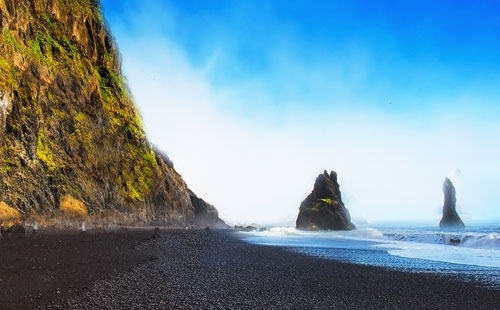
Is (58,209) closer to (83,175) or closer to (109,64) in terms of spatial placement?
(83,175)

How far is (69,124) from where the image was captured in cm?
3875

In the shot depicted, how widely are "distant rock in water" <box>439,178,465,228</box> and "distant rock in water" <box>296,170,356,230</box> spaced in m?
40.0

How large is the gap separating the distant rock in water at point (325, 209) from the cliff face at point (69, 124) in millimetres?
38397

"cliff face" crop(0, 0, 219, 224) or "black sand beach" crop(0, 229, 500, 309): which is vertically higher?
"cliff face" crop(0, 0, 219, 224)

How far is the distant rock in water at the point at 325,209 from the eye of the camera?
77.9 metres

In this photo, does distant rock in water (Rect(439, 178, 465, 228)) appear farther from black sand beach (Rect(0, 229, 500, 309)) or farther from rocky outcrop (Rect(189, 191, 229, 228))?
black sand beach (Rect(0, 229, 500, 309))

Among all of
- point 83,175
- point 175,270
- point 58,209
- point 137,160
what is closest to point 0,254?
point 175,270

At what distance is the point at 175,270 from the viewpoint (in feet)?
42.0

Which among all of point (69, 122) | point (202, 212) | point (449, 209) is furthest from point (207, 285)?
point (449, 209)

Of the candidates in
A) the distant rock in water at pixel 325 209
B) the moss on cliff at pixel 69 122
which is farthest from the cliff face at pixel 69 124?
the distant rock in water at pixel 325 209

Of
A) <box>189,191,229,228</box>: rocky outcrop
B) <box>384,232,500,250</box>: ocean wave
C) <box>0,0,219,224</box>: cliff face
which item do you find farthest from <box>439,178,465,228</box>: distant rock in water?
<box>0,0,219,224</box>: cliff face

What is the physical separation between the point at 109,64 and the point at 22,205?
36.1 m

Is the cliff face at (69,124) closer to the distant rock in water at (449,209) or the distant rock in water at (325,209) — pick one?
the distant rock in water at (325,209)

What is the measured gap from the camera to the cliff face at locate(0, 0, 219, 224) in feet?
94.7
